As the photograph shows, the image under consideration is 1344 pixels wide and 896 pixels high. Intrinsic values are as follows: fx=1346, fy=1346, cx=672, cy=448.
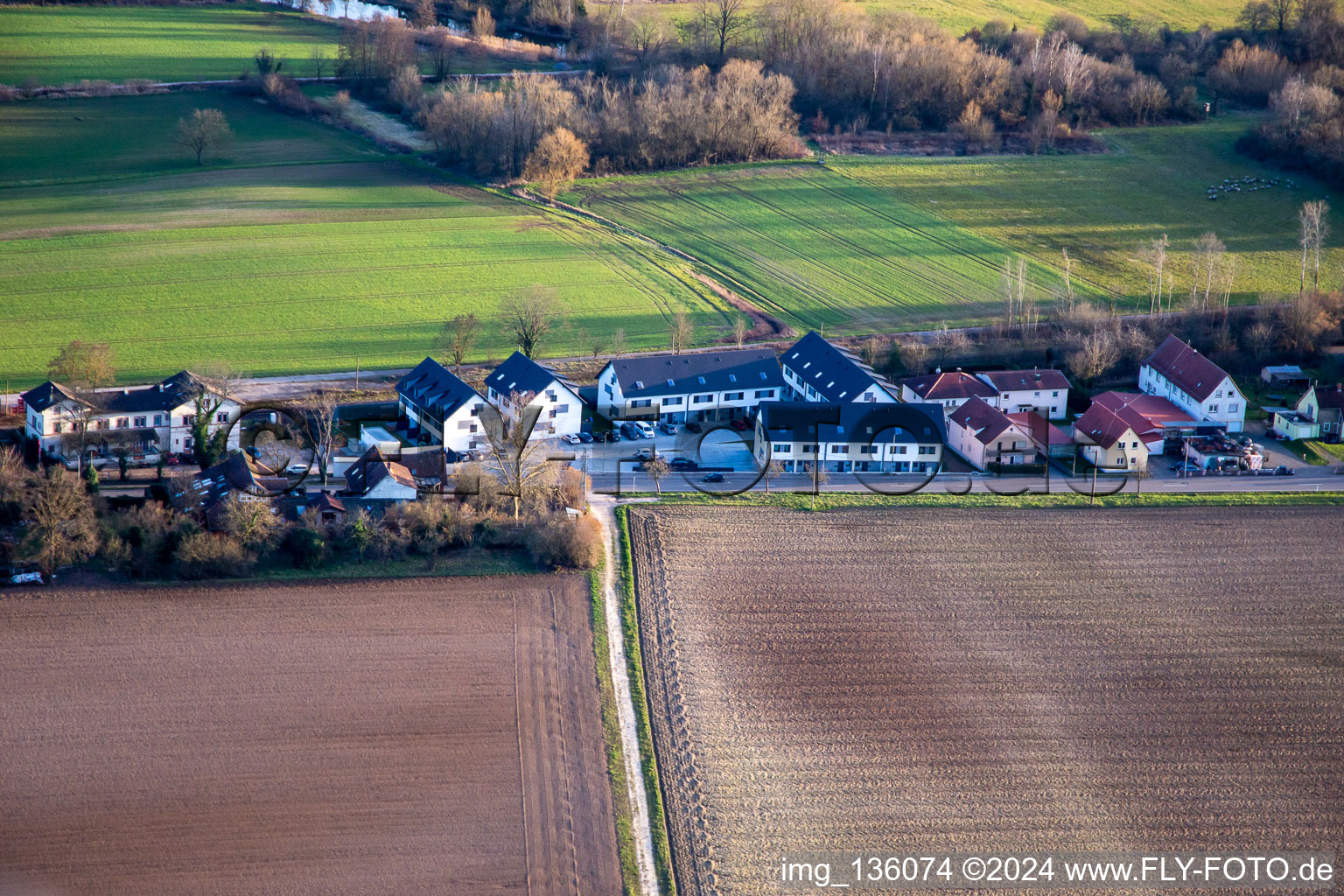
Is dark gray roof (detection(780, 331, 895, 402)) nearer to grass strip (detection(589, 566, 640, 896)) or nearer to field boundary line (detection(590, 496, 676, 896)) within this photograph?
field boundary line (detection(590, 496, 676, 896))

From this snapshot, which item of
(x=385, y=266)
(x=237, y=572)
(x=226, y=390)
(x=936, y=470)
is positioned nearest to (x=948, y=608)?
(x=936, y=470)

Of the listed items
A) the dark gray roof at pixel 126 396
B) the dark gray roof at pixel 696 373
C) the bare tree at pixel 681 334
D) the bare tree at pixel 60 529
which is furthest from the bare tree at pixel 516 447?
the bare tree at pixel 60 529

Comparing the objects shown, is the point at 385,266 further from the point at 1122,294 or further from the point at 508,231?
the point at 1122,294

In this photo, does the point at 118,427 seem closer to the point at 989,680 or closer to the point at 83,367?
the point at 83,367

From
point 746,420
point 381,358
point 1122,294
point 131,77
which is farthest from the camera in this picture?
point 131,77

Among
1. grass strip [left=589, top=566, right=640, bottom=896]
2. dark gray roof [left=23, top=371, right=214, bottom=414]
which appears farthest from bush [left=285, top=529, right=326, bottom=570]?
dark gray roof [left=23, top=371, right=214, bottom=414]

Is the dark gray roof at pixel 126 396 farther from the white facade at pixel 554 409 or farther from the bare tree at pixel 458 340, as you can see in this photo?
the bare tree at pixel 458 340
